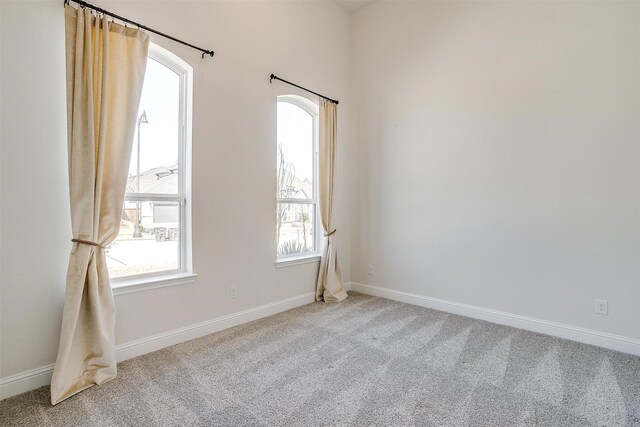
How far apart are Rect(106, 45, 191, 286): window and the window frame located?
1.12 m

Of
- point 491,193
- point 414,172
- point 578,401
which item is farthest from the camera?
point 414,172

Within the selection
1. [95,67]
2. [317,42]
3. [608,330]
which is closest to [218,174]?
[95,67]

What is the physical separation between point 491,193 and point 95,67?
3.62 meters

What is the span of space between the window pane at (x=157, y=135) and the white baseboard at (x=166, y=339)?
1.23 m

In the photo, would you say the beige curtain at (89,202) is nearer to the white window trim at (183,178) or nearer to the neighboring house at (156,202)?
the neighboring house at (156,202)

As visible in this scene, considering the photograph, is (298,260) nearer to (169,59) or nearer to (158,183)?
(158,183)

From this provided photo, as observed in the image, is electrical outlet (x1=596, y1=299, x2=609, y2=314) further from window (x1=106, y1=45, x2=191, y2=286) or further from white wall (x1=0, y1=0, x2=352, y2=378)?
window (x1=106, y1=45, x2=191, y2=286)

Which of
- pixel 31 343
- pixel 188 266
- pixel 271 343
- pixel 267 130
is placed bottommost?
pixel 271 343

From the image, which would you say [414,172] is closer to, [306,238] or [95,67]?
[306,238]

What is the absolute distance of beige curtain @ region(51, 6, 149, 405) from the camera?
209 centimetres

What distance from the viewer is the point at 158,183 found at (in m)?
2.79

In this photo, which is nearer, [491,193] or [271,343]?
[271,343]

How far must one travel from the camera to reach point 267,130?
3.46m

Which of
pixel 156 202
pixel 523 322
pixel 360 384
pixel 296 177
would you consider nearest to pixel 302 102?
pixel 296 177
